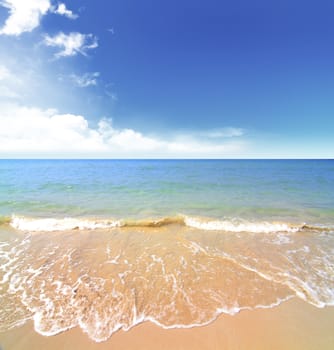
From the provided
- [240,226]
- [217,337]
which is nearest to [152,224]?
[240,226]

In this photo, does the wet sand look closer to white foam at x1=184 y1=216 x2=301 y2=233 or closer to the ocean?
the ocean

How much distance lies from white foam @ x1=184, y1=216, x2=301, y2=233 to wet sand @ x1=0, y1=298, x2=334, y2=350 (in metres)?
4.46

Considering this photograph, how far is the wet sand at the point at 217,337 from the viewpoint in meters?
2.77

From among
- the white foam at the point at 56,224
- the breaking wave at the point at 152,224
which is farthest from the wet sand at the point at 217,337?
the white foam at the point at 56,224

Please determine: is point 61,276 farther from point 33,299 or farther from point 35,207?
point 35,207

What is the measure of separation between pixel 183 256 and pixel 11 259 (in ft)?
18.0

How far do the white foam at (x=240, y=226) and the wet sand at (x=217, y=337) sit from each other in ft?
14.6

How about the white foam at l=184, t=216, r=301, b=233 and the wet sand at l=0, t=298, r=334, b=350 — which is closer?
the wet sand at l=0, t=298, r=334, b=350

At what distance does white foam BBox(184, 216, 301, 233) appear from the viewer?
301 inches

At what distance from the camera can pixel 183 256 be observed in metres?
5.39

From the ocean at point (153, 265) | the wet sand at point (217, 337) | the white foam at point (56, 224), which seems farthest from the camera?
the white foam at point (56, 224)

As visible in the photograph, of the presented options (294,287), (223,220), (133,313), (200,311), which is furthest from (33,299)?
(223,220)

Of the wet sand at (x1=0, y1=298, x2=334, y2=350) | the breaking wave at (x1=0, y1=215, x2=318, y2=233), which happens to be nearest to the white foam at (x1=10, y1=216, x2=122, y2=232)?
the breaking wave at (x1=0, y1=215, x2=318, y2=233)

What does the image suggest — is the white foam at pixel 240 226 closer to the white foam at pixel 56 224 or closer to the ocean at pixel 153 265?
the ocean at pixel 153 265
